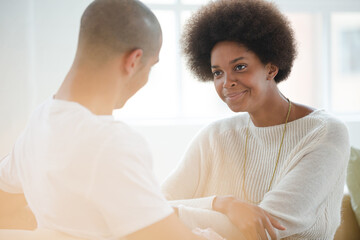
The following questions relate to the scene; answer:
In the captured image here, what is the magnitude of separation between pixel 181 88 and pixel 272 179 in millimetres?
2187

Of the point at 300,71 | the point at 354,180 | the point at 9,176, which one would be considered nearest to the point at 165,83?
the point at 300,71

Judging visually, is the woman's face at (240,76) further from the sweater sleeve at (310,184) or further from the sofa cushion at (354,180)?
the sofa cushion at (354,180)

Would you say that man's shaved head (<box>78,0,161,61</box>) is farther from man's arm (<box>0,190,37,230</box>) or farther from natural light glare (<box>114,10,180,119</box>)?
natural light glare (<box>114,10,180,119</box>)

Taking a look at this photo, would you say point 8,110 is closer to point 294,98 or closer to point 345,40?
point 294,98

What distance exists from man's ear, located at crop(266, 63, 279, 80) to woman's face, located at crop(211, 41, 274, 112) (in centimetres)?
4

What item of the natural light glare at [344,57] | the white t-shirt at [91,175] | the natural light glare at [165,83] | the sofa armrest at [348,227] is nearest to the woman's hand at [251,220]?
the white t-shirt at [91,175]

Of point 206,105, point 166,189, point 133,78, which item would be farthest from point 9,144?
point 206,105

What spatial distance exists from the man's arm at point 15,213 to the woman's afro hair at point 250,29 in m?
0.94

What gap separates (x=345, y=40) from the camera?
455 centimetres

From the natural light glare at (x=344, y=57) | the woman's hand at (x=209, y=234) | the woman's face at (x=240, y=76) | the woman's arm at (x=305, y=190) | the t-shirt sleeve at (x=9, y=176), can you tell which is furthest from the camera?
the natural light glare at (x=344, y=57)

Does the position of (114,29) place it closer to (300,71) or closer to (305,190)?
(305,190)

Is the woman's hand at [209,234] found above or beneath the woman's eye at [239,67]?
beneath

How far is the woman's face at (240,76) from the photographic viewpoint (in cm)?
154

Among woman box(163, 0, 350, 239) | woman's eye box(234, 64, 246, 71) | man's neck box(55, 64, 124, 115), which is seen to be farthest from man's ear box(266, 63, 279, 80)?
man's neck box(55, 64, 124, 115)
